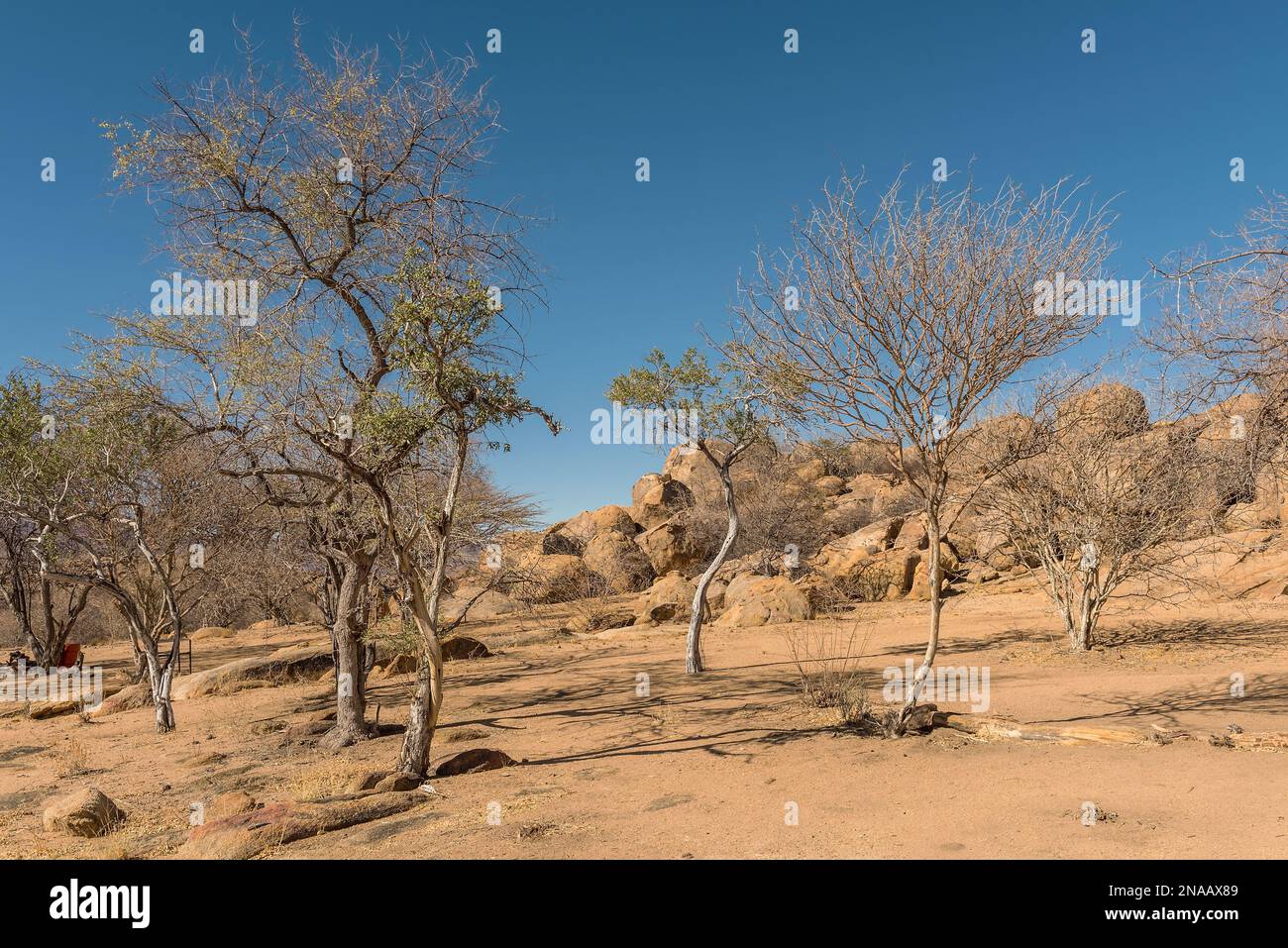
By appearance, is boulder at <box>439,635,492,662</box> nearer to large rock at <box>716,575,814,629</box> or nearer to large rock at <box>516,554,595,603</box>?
large rock at <box>716,575,814,629</box>

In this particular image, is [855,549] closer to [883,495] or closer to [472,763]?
[883,495]

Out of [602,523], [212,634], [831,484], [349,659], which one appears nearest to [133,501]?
[349,659]

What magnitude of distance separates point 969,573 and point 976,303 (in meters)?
21.7

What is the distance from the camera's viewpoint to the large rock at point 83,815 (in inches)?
280

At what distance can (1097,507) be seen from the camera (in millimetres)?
14344

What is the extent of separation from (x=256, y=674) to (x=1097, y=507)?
17.1 metres

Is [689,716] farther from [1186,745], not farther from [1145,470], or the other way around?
[1145,470]

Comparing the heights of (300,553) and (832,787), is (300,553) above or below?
above

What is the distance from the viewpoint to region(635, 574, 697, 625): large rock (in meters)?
24.9

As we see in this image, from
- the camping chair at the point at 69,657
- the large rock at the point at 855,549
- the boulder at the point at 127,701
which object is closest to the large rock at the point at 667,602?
the large rock at the point at 855,549

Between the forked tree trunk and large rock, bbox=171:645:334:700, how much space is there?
10.6 m

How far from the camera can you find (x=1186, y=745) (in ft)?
24.2

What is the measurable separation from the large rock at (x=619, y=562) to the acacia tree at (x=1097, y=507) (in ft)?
69.0
